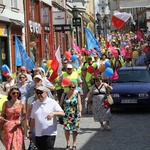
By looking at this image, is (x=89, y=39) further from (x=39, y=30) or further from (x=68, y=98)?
(x=68, y=98)

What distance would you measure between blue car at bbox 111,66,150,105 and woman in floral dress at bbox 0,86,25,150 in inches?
272

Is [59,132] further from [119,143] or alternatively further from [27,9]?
[27,9]

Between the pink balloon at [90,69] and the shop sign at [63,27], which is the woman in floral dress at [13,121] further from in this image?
the shop sign at [63,27]

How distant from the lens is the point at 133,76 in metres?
15.5

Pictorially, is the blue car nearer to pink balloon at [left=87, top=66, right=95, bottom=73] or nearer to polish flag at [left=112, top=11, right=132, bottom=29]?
pink balloon at [left=87, top=66, right=95, bottom=73]

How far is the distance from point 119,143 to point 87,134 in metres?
1.40

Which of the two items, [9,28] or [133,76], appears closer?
[133,76]

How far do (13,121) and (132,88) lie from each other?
7.28 metres

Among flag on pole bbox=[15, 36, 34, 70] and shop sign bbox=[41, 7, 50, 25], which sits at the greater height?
shop sign bbox=[41, 7, 50, 25]

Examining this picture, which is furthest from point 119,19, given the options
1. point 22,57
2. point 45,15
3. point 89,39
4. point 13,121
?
point 13,121

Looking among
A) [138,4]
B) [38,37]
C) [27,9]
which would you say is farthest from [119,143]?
[38,37]

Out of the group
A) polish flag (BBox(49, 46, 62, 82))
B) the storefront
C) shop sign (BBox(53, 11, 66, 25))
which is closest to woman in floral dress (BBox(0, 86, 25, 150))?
polish flag (BBox(49, 46, 62, 82))

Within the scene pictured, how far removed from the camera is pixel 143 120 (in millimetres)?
12859

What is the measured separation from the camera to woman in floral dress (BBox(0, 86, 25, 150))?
7.53 meters
